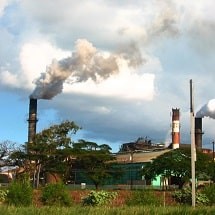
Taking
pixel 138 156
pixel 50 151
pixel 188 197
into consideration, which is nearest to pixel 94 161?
pixel 50 151

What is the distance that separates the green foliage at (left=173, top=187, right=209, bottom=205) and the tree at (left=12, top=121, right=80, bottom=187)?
3802cm

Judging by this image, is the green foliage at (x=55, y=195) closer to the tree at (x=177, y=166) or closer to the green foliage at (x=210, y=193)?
the green foliage at (x=210, y=193)

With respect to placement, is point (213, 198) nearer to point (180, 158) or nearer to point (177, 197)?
point (177, 197)

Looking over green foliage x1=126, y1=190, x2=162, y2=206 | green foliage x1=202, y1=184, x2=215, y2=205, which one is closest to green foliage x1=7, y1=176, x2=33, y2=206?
green foliage x1=126, y1=190, x2=162, y2=206

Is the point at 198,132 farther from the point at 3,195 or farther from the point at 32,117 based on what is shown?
the point at 3,195

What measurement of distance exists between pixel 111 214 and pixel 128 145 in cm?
11466

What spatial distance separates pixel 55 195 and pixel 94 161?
42.8m

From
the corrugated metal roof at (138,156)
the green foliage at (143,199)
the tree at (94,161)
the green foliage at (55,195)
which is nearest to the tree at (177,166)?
the tree at (94,161)

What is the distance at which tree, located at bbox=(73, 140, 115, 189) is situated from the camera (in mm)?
86000

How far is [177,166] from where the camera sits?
73.4 m

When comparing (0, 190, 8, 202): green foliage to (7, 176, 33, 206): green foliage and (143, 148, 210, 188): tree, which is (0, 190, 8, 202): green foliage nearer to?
(7, 176, 33, 206): green foliage

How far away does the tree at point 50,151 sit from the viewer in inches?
3378

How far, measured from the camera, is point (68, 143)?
87625 millimetres

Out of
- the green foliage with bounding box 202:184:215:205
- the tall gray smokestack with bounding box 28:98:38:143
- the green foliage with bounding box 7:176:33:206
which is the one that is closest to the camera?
the green foliage with bounding box 7:176:33:206
